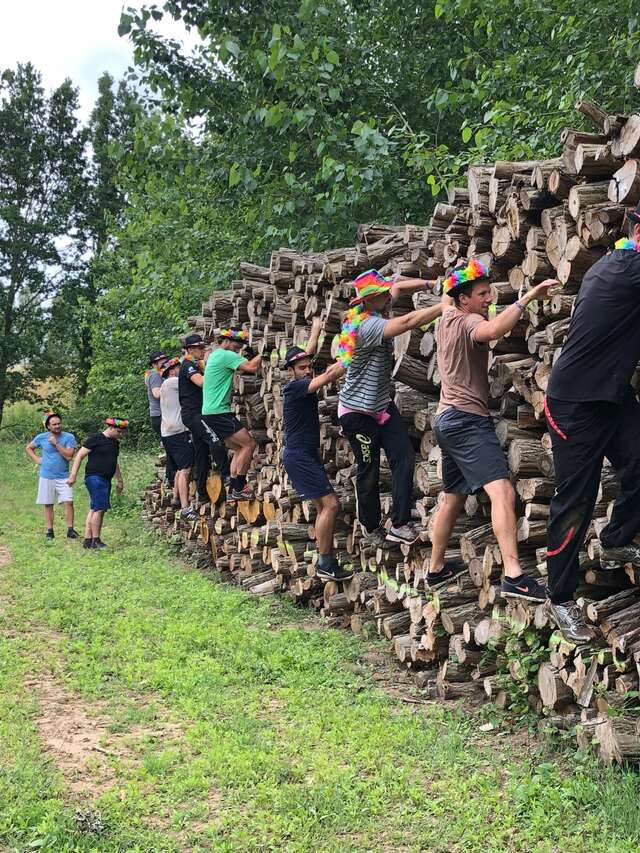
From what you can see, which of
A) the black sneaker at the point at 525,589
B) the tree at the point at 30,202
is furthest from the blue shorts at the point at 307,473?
the tree at the point at 30,202

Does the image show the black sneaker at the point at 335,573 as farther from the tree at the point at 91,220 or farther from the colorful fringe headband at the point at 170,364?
the tree at the point at 91,220

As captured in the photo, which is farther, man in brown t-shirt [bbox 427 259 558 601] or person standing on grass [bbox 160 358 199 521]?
person standing on grass [bbox 160 358 199 521]

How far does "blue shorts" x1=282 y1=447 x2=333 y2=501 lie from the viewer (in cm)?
793

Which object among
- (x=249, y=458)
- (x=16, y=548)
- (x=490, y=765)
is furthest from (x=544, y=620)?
(x=16, y=548)

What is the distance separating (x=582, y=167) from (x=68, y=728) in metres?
4.58

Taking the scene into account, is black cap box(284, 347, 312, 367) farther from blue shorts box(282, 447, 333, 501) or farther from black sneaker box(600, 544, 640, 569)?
black sneaker box(600, 544, 640, 569)

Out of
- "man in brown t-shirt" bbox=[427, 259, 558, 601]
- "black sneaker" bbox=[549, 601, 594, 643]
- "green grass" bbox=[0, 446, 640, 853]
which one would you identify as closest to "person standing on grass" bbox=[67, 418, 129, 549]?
"green grass" bbox=[0, 446, 640, 853]

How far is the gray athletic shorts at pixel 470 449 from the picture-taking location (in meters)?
5.40

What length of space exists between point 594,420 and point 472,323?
1.19 m

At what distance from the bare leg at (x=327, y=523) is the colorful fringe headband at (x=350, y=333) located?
4.70 ft

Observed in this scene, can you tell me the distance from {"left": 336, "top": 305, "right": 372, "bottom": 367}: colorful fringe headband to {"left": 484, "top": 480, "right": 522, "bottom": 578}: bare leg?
6.68 feet

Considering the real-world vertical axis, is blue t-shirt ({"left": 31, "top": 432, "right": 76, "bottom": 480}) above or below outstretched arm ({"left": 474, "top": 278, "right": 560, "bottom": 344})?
below

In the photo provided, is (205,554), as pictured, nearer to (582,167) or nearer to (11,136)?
(582,167)

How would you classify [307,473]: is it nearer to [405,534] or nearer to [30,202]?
[405,534]
